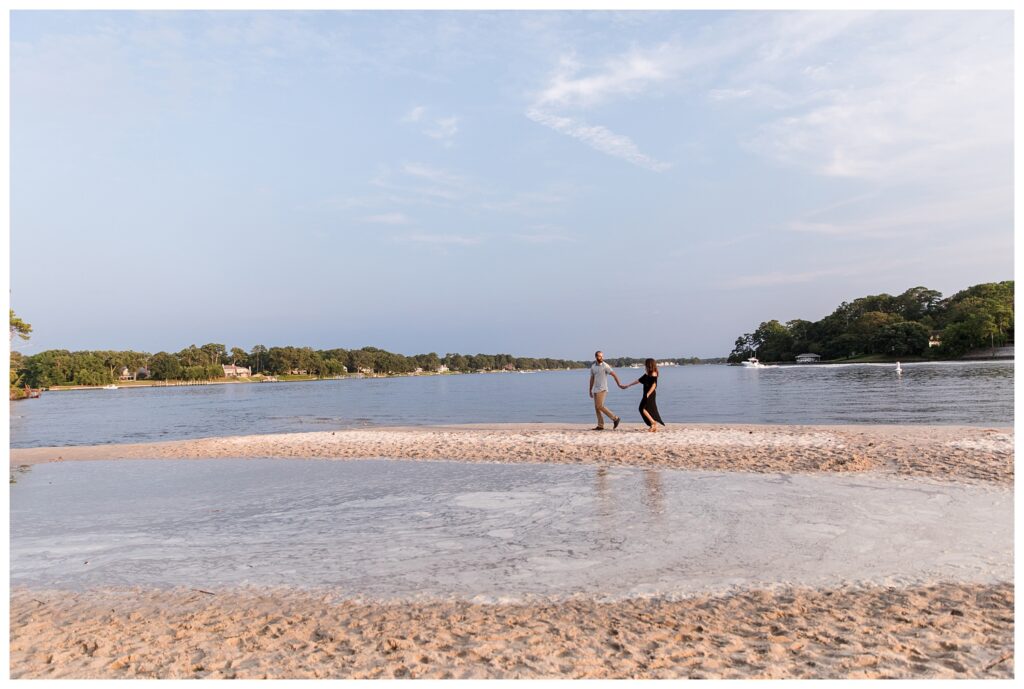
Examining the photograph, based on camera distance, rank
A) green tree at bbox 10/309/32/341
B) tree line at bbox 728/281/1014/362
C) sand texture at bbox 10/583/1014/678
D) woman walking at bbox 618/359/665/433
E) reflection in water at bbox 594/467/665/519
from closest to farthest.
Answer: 1. sand texture at bbox 10/583/1014/678
2. reflection in water at bbox 594/467/665/519
3. woman walking at bbox 618/359/665/433
4. green tree at bbox 10/309/32/341
5. tree line at bbox 728/281/1014/362

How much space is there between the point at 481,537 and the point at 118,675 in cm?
447

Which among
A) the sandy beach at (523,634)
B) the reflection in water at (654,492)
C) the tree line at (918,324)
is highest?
the tree line at (918,324)

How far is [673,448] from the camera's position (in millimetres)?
16203

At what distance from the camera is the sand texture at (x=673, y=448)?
13.2 m

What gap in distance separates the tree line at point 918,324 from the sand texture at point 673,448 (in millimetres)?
135430

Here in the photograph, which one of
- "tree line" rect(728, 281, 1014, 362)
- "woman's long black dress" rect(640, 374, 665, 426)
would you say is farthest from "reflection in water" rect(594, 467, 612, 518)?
"tree line" rect(728, 281, 1014, 362)

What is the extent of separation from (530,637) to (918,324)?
17268 centimetres

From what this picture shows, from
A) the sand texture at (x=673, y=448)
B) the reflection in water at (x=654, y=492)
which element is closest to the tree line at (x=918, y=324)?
the sand texture at (x=673, y=448)

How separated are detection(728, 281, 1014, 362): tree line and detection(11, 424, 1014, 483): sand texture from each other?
135 metres

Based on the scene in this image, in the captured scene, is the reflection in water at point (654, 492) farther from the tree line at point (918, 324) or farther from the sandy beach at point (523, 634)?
the tree line at point (918, 324)

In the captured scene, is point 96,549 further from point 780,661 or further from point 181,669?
point 780,661

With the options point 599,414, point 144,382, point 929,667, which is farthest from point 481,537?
point 144,382

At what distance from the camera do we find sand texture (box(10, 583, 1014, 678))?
4.54m

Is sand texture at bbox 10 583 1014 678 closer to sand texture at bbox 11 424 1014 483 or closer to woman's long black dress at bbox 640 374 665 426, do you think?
sand texture at bbox 11 424 1014 483
